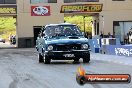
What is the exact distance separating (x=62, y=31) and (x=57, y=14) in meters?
36.1

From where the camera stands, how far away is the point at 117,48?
27141 mm

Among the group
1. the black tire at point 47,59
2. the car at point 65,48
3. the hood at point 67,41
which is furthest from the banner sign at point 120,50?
the black tire at point 47,59

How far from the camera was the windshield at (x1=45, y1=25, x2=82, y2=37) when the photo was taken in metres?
20.2

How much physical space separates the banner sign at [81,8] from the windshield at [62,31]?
116ft

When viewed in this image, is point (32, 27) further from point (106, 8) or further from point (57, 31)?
point (57, 31)

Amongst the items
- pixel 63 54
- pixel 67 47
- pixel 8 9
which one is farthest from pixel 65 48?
pixel 8 9

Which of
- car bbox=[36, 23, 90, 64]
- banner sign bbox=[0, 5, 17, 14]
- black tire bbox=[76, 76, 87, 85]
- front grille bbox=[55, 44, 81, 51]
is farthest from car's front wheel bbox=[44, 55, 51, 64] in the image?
banner sign bbox=[0, 5, 17, 14]

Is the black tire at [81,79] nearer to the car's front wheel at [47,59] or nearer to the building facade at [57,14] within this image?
the car's front wheel at [47,59]

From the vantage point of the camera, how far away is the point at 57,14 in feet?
185

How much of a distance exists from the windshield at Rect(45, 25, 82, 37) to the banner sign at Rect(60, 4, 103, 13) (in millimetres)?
35358

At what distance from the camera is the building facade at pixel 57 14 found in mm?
55969

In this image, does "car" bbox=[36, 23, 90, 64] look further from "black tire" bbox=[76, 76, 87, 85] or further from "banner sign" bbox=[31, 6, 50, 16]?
"banner sign" bbox=[31, 6, 50, 16]

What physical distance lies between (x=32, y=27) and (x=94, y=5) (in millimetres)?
8435

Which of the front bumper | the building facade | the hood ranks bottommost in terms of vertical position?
the front bumper
